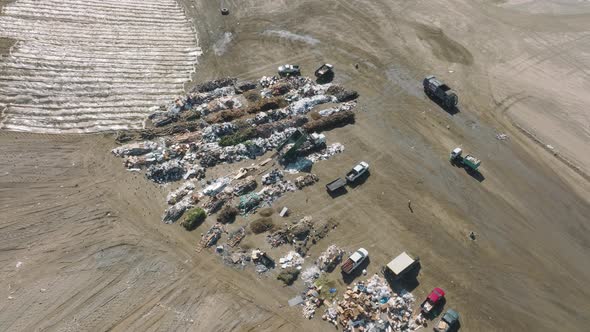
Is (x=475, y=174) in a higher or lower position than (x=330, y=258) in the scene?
higher

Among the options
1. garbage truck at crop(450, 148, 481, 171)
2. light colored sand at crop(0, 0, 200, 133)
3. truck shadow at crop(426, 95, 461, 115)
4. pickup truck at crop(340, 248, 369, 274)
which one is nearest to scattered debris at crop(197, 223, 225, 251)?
pickup truck at crop(340, 248, 369, 274)

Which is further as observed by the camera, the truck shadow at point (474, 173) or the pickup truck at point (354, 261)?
the truck shadow at point (474, 173)

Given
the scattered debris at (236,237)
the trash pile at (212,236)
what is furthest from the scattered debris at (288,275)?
the trash pile at (212,236)

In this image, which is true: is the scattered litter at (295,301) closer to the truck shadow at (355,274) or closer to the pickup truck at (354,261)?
the truck shadow at (355,274)

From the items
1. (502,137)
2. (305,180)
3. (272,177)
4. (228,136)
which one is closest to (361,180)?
(305,180)

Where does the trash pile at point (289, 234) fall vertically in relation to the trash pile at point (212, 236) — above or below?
below

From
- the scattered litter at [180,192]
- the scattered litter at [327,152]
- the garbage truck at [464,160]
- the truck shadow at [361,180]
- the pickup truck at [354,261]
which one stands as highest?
the scattered litter at [180,192]

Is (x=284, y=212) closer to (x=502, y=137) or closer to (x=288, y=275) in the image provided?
(x=288, y=275)
